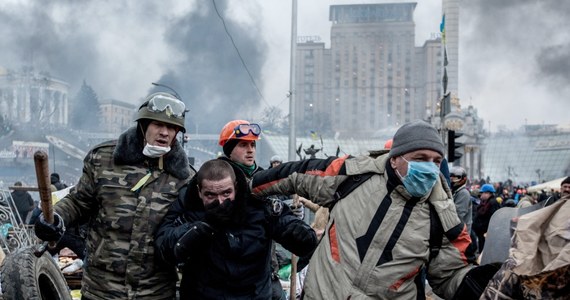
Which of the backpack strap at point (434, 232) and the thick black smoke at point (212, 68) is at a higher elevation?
the thick black smoke at point (212, 68)

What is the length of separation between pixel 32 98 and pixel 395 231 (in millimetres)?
45396

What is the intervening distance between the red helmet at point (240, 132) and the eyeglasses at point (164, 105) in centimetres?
90

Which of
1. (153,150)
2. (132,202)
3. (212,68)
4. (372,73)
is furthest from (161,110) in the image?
(372,73)

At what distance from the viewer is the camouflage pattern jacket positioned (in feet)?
9.78

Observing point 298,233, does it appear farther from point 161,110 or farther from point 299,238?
point 161,110

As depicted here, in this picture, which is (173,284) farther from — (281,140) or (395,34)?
(395,34)

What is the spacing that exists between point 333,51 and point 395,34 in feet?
52.3

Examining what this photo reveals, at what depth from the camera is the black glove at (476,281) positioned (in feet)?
7.91

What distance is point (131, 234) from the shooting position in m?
3.00

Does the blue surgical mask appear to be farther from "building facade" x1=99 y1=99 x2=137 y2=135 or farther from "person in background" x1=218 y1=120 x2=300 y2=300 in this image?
"building facade" x1=99 y1=99 x2=137 y2=135

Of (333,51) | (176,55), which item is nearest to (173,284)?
(176,55)

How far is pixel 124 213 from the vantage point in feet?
9.87

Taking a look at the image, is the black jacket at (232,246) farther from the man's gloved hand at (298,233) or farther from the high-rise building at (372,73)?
the high-rise building at (372,73)

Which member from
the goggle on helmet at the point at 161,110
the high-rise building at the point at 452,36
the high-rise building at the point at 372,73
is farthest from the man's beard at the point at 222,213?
the high-rise building at the point at 372,73
